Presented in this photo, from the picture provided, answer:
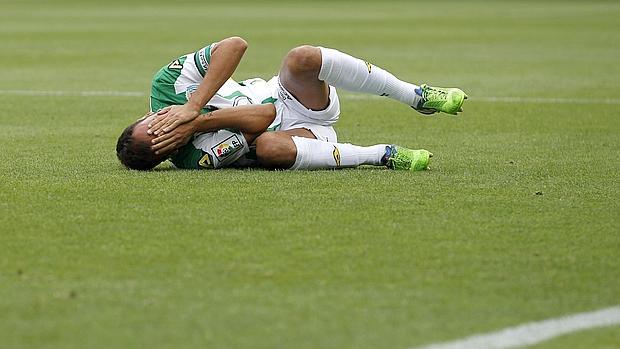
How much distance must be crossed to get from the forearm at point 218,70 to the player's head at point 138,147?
32 centimetres

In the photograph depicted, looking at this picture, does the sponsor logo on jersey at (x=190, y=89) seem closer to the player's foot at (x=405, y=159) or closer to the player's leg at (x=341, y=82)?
the player's leg at (x=341, y=82)

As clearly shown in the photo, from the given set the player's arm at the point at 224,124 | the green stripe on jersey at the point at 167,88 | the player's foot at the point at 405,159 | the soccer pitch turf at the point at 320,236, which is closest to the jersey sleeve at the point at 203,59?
the green stripe on jersey at the point at 167,88

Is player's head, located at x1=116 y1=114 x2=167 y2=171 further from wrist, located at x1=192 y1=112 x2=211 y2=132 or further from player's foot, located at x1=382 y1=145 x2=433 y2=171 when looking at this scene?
player's foot, located at x1=382 y1=145 x2=433 y2=171

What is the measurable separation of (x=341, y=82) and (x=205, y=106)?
2.95ft

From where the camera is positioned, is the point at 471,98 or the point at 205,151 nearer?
the point at 205,151

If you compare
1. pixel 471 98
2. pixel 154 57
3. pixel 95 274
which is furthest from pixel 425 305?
pixel 154 57

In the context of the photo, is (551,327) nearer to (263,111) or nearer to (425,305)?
(425,305)

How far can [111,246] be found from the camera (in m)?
6.23

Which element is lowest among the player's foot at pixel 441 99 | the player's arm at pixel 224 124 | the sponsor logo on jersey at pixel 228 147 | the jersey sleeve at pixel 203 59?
the sponsor logo on jersey at pixel 228 147

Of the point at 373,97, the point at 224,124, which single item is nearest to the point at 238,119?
the point at 224,124

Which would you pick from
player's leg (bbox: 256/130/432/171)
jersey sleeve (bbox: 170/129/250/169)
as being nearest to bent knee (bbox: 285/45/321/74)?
player's leg (bbox: 256/130/432/171)

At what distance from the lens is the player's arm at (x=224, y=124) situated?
8273 mm

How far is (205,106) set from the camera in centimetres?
864

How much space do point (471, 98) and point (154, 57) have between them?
8.25m
